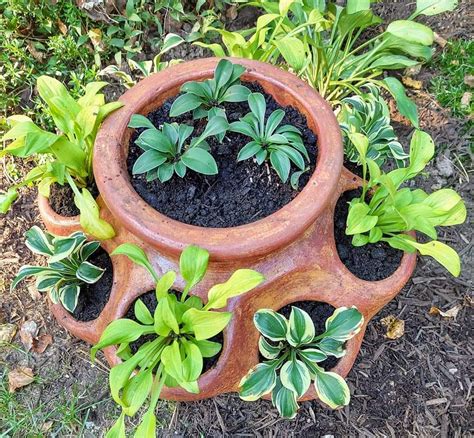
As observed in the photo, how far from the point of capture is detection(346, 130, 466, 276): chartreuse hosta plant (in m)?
1.58

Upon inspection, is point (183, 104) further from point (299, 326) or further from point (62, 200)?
point (299, 326)

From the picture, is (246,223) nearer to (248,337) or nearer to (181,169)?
(181,169)

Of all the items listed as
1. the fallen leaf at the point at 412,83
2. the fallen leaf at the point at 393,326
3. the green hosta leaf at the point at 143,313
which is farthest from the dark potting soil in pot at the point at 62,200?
the fallen leaf at the point at 412,83

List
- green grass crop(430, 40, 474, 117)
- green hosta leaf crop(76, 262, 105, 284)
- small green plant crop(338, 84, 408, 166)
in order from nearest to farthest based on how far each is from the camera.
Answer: green hosta leaf crop(76, 262, 105, 284), small green plant crop(338, 84, 408, 166), green grass crop(430, 40, 474, 117)

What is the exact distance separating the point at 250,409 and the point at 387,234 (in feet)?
2.66

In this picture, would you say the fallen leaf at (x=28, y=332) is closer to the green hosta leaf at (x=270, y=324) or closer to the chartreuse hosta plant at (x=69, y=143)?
the chartreuse hosta plant at (x=69, y=143)

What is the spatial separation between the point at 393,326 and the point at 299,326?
71cm

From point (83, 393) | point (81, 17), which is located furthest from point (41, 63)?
point (83, 393)

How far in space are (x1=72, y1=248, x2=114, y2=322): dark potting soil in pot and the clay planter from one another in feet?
0.21

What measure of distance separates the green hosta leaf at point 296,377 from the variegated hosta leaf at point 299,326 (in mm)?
78

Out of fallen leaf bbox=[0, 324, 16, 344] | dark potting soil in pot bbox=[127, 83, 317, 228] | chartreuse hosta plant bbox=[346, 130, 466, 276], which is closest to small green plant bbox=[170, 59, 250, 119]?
dark potting soil in pot bbox=[127, 83, 317, 228]

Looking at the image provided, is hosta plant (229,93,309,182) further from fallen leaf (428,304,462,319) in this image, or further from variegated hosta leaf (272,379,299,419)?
fallen leaf (428,304,462,319)

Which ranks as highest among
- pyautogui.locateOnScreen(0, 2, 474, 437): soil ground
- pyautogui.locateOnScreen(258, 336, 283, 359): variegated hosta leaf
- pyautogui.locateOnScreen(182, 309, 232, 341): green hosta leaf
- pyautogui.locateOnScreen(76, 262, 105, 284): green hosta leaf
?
pyautogui.locateOnScreen(182, 309, 232, 341): green hosta leaf

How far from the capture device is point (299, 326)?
5.06 ft
